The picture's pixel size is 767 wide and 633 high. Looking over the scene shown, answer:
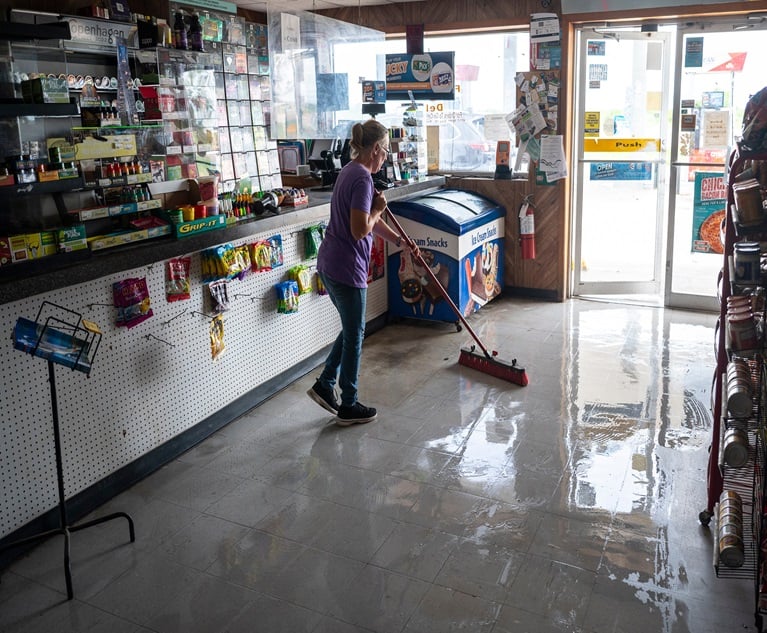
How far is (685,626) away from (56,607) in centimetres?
236

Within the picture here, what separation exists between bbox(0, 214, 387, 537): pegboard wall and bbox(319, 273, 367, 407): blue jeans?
1.68 ft

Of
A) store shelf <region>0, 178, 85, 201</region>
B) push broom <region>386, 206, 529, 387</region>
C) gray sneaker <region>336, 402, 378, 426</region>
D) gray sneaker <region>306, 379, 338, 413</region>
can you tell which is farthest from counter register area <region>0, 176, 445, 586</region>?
push broom <region>386, 206, 529, 387</region>

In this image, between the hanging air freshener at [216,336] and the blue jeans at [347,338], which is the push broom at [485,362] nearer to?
the blue jeans at [347,338]

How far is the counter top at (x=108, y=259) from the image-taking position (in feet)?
10.4

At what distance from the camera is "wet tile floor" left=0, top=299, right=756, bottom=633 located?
2883 mm

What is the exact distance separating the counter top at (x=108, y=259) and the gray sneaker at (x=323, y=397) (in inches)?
40.1

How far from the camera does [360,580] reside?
3.08m

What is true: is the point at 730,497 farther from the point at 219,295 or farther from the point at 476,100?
the point at 476,100

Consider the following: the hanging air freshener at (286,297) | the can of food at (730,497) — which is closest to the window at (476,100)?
the hanging air freshener at (286,297)

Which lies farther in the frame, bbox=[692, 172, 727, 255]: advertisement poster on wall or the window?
the window

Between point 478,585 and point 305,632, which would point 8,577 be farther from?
point 478,585

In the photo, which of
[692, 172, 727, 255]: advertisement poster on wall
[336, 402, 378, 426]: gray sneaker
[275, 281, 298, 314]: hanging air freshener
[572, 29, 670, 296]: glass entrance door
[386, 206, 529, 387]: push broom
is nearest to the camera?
[336, 402, 378, 426]: gray sneaker

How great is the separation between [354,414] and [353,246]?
1.01 m

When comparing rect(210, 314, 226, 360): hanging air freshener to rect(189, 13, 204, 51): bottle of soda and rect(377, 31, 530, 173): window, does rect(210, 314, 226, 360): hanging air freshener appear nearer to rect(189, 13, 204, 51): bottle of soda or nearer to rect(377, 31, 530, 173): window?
rect(189, 13, 204, 51): bottle of soda
